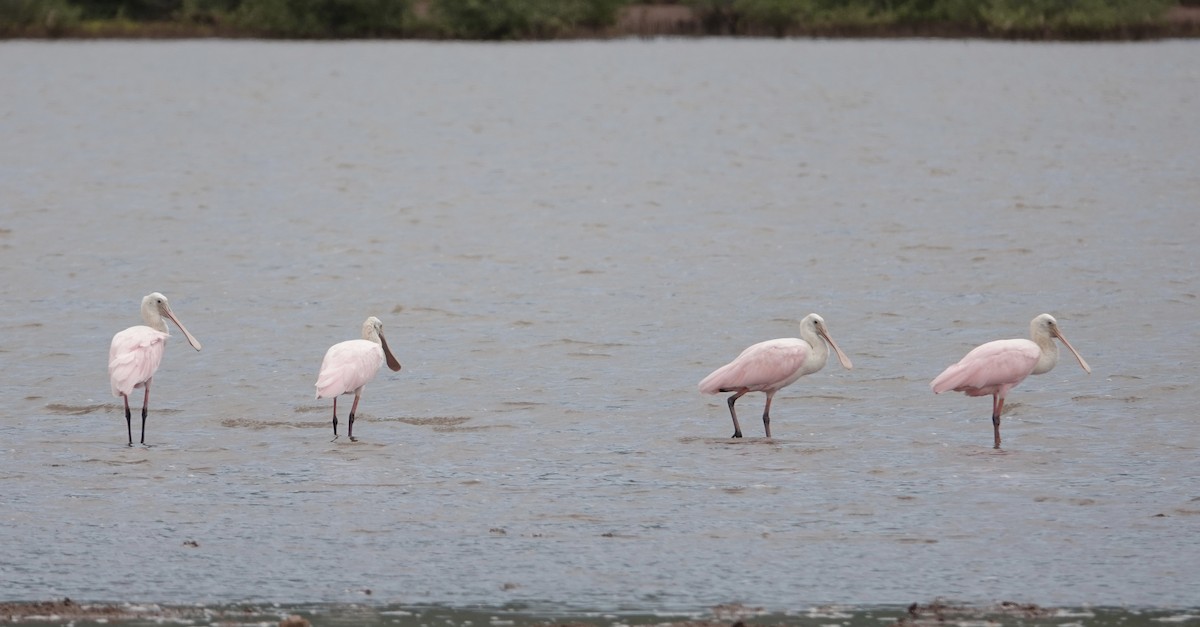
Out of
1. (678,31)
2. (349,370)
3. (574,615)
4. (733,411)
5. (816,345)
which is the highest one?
(678,31)

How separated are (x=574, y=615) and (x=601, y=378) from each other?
24.0ft

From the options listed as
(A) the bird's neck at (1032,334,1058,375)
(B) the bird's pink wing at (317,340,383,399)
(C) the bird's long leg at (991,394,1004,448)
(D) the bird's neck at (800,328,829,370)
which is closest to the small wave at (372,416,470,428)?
(B) the bird's pink wing at (317,340,383,399)

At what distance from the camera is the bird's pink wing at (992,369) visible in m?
13.0

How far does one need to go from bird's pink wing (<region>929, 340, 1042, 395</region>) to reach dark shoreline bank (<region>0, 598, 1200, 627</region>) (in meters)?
4.18

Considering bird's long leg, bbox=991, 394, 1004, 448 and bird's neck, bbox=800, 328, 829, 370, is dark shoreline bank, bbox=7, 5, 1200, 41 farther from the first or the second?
bird's long leg, bbox=991, 394, 1004, 448

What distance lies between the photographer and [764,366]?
1325 centimetres

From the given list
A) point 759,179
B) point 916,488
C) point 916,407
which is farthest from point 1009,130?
point 916,488

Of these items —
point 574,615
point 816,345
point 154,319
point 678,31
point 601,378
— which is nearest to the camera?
point 574,615

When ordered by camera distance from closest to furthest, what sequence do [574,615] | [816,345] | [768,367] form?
[574,615] < [768,367] < [816,345]

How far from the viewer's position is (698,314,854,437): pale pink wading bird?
43.5 ft

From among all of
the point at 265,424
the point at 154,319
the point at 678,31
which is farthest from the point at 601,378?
the point at 678,31

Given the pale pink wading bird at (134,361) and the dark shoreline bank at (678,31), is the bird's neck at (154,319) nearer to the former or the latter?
the pale pink wading bird at (134,361)

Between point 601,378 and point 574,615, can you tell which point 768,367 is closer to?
point 601,378

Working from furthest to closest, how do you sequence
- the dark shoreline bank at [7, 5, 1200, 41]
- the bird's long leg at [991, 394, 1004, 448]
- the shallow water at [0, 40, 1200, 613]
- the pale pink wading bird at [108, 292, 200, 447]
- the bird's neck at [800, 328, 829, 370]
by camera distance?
the dark shoreline bank at [7, 5, 1200, 41] < the bird's neck at [800, 328, 829, 370] < the bird's long leg at [991, 394, 1004, 448] < the pale pink wading bird at [108, 292, 200, 447] < the shallow water at [0, 40, 1200, 613]
